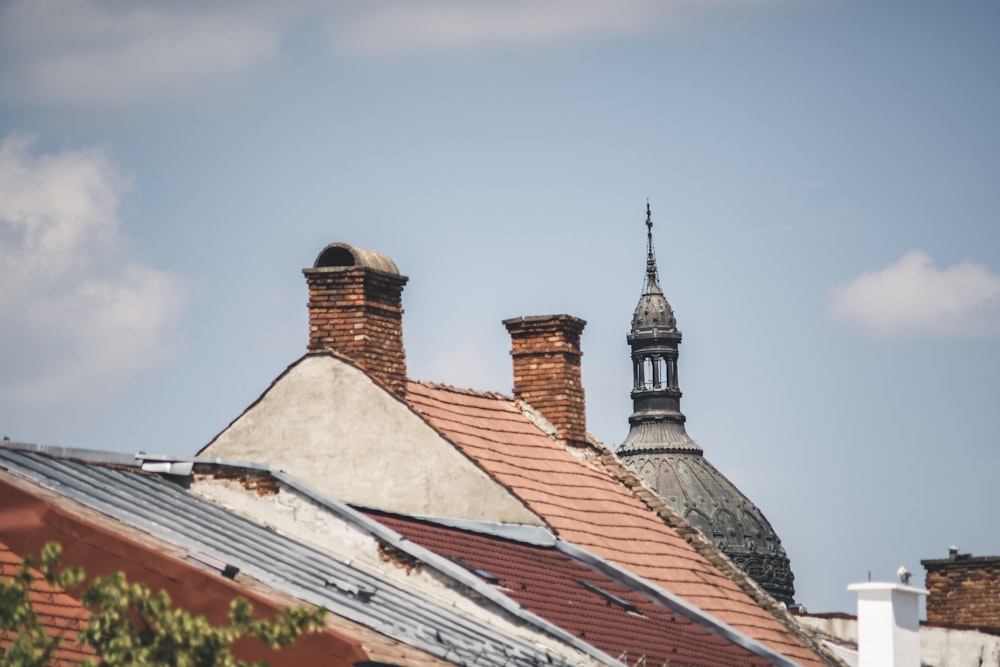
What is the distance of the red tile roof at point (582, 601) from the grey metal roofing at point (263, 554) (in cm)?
149

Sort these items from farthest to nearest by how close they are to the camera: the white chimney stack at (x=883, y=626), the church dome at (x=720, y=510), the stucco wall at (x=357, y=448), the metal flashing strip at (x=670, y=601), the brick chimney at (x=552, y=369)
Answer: the church dome at (x=720, y=510)
the brick chimney at (x=552, y=369)
the metal flashing strip at (x=670, y=601)
the stucco wall at (x=357, y=448)
the white chimney stack at (x=883, y=626)

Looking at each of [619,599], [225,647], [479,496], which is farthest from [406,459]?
[225,647]

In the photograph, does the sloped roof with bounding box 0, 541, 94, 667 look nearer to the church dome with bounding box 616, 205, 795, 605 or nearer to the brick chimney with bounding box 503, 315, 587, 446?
the brick chimney with bounding box 503, 315, 587, 446

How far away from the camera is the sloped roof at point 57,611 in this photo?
46.4 ft

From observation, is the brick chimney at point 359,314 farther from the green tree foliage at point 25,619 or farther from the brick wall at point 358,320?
the green tree foliage at point 25,619

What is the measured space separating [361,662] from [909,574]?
11.4 meters

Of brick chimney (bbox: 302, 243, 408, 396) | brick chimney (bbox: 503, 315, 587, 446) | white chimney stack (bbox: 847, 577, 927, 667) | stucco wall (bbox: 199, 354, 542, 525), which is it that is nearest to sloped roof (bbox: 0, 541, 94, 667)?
white chimney stack (bbox: 847, 577, 927, 667)

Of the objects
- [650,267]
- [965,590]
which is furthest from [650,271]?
[965,590]

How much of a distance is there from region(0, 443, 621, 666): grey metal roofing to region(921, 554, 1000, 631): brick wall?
1719 cm

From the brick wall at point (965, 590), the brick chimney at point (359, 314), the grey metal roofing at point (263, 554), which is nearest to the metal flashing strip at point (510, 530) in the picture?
the brick chimney at point (359, 314)

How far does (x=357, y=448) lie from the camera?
2409 cm

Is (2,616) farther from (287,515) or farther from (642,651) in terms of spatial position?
(642,651)

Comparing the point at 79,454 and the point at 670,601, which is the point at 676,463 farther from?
the point at 79,454

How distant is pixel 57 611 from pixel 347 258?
11.7 m
